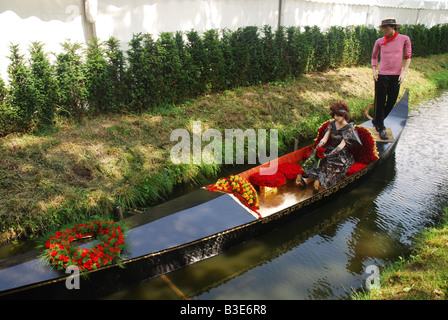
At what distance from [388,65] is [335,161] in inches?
89.6

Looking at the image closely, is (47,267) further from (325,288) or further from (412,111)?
(412,111)

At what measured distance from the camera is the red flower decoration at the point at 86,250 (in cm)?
321

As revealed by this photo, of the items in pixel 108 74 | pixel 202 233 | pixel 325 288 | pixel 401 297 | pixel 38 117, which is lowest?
pixel 325 288

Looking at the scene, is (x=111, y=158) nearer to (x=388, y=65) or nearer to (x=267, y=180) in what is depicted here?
(x=267, y=180)

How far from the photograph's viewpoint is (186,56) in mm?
7797

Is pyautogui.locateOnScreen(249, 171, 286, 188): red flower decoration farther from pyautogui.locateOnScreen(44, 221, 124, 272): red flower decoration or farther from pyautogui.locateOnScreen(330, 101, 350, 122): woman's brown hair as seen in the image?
pyautogui.locateOnScreen(44, 221, 124, 272): red flower decoration

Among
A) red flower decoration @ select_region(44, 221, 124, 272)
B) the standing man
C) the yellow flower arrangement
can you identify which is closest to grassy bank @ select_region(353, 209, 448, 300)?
the yellow flower arrangement

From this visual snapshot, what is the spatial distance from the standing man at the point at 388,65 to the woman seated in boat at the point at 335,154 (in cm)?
166

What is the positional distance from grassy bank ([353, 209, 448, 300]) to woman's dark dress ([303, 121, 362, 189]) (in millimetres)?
1490

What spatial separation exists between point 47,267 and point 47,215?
1.67m

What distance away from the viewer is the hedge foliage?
19.4ft

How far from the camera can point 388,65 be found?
622 centimetres

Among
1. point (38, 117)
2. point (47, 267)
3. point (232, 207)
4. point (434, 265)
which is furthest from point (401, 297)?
point (38, 117)

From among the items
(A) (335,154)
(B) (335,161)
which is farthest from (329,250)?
(A) (335,154)
